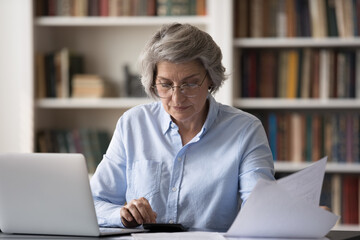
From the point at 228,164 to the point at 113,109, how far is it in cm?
180

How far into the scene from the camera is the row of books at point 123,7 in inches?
131

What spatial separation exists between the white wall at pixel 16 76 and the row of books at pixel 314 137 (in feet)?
4.25

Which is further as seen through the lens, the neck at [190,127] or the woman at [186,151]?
the neck at [190,127]

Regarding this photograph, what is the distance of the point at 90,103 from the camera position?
335 cm

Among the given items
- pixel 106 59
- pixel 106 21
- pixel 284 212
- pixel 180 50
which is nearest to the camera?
pixel 284 212

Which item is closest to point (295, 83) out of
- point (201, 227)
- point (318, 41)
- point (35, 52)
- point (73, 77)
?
point (318, 41)

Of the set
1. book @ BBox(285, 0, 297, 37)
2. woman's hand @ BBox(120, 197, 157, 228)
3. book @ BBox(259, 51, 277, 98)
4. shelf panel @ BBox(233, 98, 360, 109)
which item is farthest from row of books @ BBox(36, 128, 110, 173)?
woman's hand @ BBox(120, 197, 157, 228)

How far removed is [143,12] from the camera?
132 inches

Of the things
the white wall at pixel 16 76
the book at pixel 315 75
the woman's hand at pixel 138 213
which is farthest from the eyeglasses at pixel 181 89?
the white wall at pixel 16 76

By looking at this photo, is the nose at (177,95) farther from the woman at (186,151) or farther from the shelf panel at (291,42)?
the shelf panel at (291,42)

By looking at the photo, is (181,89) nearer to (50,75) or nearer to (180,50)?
(180,50)

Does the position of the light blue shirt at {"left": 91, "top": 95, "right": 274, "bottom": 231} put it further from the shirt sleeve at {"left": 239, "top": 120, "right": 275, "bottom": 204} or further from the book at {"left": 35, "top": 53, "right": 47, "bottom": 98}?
the book at {"left": 35, "top": 53, "right": 47, "bottom": 98}

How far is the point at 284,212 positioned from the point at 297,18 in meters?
2.05

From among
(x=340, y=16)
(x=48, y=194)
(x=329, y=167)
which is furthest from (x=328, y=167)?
(x=48, y=194)
